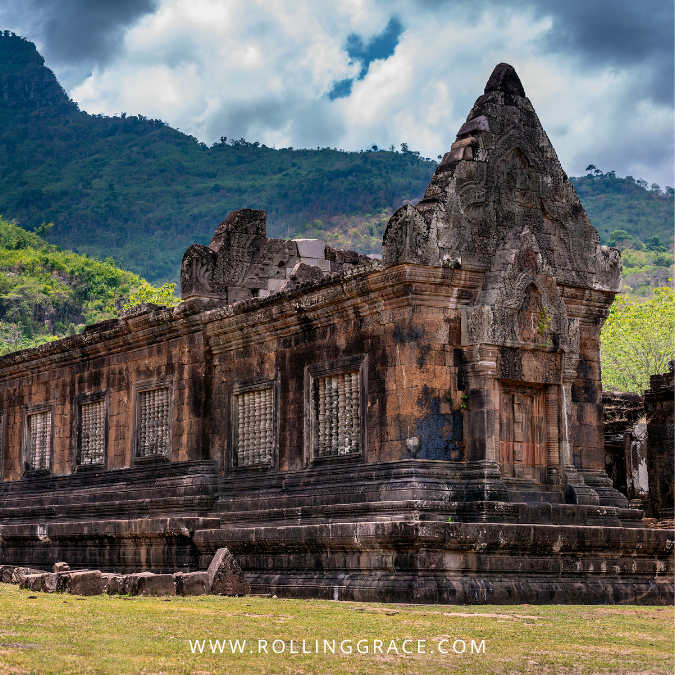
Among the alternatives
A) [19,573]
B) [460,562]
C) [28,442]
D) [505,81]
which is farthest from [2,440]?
[460,562]

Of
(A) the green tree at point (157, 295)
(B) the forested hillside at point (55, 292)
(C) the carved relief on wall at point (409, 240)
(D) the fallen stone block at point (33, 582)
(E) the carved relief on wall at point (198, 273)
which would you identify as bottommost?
(D) the fallen stone block at point (33, 582)

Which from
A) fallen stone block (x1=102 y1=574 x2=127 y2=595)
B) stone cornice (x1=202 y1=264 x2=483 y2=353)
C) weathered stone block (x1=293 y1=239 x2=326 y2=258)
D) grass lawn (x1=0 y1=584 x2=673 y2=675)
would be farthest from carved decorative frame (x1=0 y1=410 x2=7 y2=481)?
grass lawn (x1=0 y1=584 x2=673 y2=675)

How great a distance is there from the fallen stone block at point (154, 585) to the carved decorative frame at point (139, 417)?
6180mm

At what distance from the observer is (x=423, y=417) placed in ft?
51.0

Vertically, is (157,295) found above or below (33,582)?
above

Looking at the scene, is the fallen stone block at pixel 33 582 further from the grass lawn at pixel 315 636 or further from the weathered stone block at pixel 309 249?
the weathered stone block at pixel 309 249

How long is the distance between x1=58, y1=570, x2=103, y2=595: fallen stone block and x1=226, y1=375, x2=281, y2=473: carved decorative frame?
436 centimetres

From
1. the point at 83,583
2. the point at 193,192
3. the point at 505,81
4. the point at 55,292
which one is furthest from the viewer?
the point at 193,192

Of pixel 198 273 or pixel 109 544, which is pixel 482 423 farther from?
pixel 109 544

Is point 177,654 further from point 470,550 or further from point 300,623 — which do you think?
point 470,550

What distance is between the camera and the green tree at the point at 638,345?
1807 inches

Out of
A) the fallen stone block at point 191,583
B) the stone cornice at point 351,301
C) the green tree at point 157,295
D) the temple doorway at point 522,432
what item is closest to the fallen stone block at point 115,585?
the fallen stone block at point 191,583

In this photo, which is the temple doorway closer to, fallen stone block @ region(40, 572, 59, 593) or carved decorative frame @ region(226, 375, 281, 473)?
carved decorative frame @ region(226, 375, 281, 473)

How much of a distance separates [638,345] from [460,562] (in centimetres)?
3412
